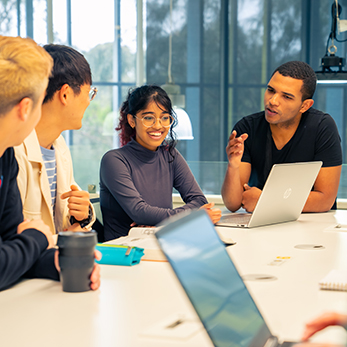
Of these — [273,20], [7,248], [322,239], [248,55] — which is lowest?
[322,239]

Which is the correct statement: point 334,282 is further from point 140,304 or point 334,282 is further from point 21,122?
point 21,122

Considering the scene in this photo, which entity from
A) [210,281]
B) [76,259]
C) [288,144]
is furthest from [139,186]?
[210,281]

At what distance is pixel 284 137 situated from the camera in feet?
9.11

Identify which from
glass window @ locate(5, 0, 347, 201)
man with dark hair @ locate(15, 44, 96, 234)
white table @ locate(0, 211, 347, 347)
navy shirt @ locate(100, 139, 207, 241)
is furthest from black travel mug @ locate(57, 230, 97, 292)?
glass window @ locate(5, 0, 347, 201)

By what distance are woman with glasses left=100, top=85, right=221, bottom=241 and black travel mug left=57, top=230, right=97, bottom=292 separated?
3.91 ft

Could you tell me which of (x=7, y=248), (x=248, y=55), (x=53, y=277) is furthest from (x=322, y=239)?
(x=248, y=55)

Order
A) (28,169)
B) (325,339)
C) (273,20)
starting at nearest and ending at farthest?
1. (325,339)
2. (28,169)
3. (273,20)

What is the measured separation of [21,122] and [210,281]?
74 centimetres

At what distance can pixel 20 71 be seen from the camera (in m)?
1.17

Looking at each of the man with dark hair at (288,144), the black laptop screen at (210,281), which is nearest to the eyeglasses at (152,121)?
the man with dark hair at (288,144)

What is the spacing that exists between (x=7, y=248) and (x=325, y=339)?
2.52 feet

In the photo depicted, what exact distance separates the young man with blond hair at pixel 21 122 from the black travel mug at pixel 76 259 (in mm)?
35

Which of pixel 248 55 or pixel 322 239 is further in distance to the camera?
pixel 248 55

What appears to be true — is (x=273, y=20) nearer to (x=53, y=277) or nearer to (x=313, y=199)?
(x=313, y=199)
